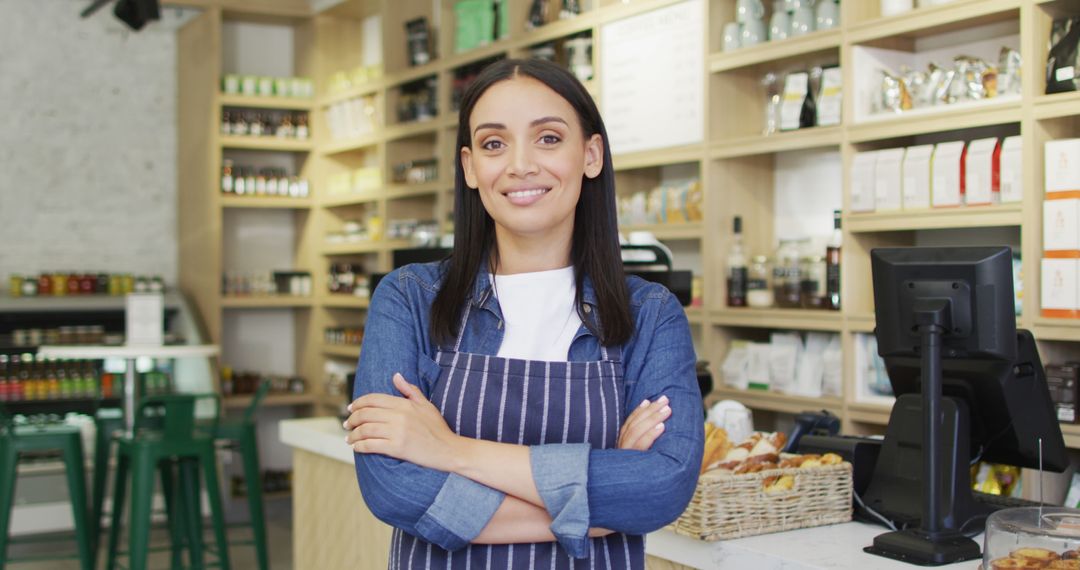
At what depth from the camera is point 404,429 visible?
4.86ft

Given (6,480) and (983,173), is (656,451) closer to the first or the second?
(983,173)

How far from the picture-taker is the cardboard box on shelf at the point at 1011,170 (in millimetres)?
3424

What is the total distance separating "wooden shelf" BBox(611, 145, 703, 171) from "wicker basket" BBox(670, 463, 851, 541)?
237cm

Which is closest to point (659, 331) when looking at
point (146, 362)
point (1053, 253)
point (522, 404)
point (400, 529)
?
point (522, 404)

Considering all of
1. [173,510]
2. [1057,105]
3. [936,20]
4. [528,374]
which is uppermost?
[936,20]

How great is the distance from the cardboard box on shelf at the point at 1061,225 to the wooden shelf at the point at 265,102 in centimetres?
510

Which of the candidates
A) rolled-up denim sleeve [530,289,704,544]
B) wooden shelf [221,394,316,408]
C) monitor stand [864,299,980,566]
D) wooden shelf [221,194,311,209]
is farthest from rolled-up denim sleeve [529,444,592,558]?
wooden shelf [221,194,311,209]

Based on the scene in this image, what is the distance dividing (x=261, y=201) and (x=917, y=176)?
4.64 m

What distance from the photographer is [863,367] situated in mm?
4004

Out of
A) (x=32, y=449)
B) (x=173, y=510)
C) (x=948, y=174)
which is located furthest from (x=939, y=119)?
(x=32, y=449)

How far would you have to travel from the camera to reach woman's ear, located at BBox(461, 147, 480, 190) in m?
1.62

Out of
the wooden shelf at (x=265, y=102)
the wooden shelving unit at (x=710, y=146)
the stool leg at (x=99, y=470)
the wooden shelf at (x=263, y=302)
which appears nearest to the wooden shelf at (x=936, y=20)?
the wooden shelving unit at (x=710, y=146)

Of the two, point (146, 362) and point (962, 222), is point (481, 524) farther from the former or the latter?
point (146, 362)

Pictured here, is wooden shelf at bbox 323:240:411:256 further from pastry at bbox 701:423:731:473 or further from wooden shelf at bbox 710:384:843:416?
pastry at bbox 701:423:731:473
